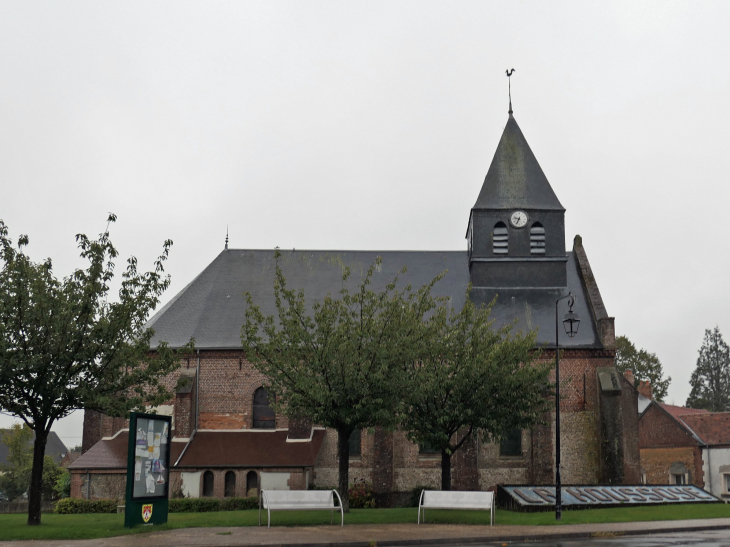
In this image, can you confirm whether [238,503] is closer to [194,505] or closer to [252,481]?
[194,505]

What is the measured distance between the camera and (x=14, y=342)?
18.8 m

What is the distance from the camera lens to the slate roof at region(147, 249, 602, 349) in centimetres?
3262

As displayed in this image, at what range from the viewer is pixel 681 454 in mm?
43781

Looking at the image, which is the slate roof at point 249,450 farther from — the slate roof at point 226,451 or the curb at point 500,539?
the curb at point 500,539

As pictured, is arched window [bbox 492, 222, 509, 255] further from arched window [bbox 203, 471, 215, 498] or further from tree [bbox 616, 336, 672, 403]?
tree [bbox 616, 336, 672, 403]

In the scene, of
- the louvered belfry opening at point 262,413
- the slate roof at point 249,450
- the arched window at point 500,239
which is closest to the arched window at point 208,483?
the slate roof at point 249,450

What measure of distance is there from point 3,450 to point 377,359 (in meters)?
80.6

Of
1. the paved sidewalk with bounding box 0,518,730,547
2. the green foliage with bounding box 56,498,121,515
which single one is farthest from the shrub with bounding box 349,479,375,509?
the paved sidewalk with bounding box 0,518,730,547

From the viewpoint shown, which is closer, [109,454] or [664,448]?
[109,454]

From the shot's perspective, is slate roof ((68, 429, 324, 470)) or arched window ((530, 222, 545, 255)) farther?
arched window ((530, 222, 545, 255))

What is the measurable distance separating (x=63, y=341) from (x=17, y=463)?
143 feet

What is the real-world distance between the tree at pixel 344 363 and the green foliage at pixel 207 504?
6251 millimetres

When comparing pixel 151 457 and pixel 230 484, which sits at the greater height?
pixel 151 457

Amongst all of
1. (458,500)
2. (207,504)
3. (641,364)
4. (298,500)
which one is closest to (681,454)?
(641,364)
